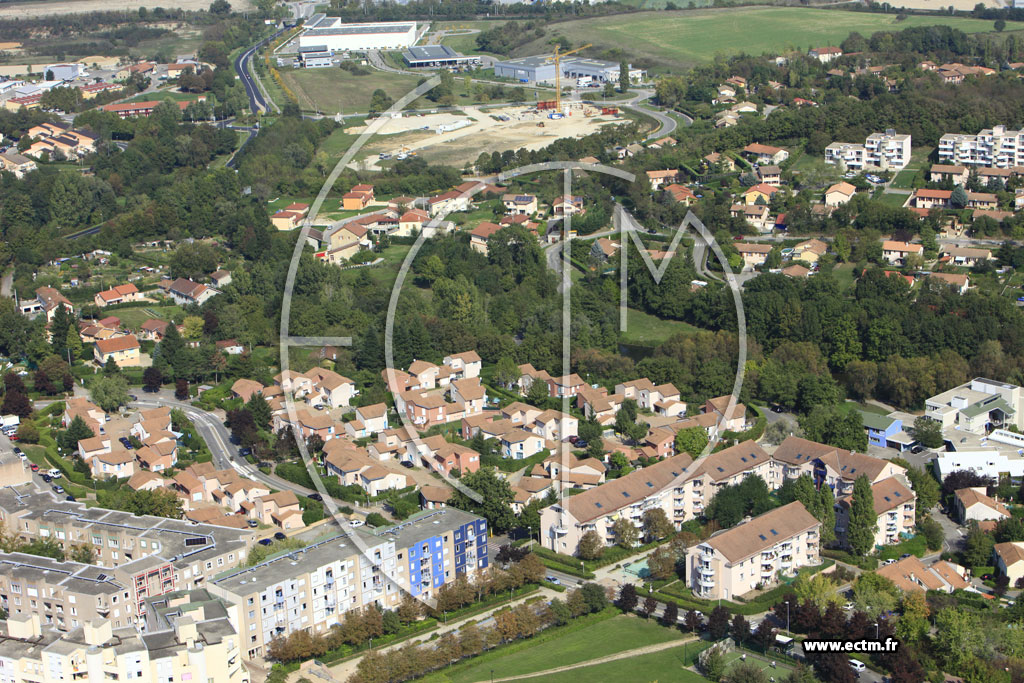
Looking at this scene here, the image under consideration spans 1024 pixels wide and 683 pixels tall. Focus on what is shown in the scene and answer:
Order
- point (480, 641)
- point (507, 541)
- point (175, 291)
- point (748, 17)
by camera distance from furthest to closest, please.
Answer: point (748, 17) < point (175, 291) < point (507, 541) < point (480, 641)

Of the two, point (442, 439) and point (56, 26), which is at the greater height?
point (56, 26)

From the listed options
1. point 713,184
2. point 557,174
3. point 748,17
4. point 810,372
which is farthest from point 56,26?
point 810,372

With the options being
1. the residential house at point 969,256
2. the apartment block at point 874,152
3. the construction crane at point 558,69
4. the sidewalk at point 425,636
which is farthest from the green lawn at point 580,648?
the construction crane at point 558,69

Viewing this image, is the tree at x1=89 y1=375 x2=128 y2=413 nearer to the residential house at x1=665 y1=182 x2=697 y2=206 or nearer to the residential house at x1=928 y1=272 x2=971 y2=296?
the residential house at x1=665 y1=182 x2=697 y2=206

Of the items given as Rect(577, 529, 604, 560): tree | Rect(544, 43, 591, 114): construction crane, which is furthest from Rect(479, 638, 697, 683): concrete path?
Rect(544, 43, 591, 114): construction crane

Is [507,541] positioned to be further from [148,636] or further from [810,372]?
[810,372]

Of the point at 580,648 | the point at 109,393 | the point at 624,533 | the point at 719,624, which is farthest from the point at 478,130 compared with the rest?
the point at 719,624
